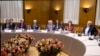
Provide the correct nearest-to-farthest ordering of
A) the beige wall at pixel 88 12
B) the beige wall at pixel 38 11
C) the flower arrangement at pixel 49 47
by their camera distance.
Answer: the flower arrangement at pixel 49 47 → the beige wall at pixel 88 12 → the beige wall at pixel 38 11

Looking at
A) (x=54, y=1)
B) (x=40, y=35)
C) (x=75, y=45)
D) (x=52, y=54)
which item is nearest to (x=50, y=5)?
(x=54, y=1)

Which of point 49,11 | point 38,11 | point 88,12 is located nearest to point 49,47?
point 88,12

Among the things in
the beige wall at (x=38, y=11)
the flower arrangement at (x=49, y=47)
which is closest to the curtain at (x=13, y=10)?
the beige wall at (x=38, y=11)

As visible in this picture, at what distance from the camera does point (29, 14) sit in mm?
8852

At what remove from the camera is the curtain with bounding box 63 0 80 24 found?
8.49 meters

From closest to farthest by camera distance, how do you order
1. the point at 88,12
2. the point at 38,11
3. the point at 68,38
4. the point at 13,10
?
the point at 68,38 < the point at 88,12 < the point at 13,10 < the point at 38,11

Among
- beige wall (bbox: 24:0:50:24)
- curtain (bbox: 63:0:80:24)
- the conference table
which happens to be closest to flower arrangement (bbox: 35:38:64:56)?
the conference table

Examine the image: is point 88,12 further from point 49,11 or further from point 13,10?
point 13,10

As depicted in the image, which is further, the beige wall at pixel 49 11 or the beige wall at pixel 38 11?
the beige wall at pixel 38 11

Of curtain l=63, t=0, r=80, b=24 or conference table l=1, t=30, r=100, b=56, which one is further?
curtain l=63, t=0, r=80, b=24

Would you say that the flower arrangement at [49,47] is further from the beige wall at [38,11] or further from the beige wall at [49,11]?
the beige wall at [38,11]

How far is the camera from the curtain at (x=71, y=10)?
27.9 feet

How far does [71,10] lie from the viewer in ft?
28.2

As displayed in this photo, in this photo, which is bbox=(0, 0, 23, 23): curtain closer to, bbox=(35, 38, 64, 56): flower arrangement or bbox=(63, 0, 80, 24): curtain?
bbox=(63, 0, 80, 24): curtain
